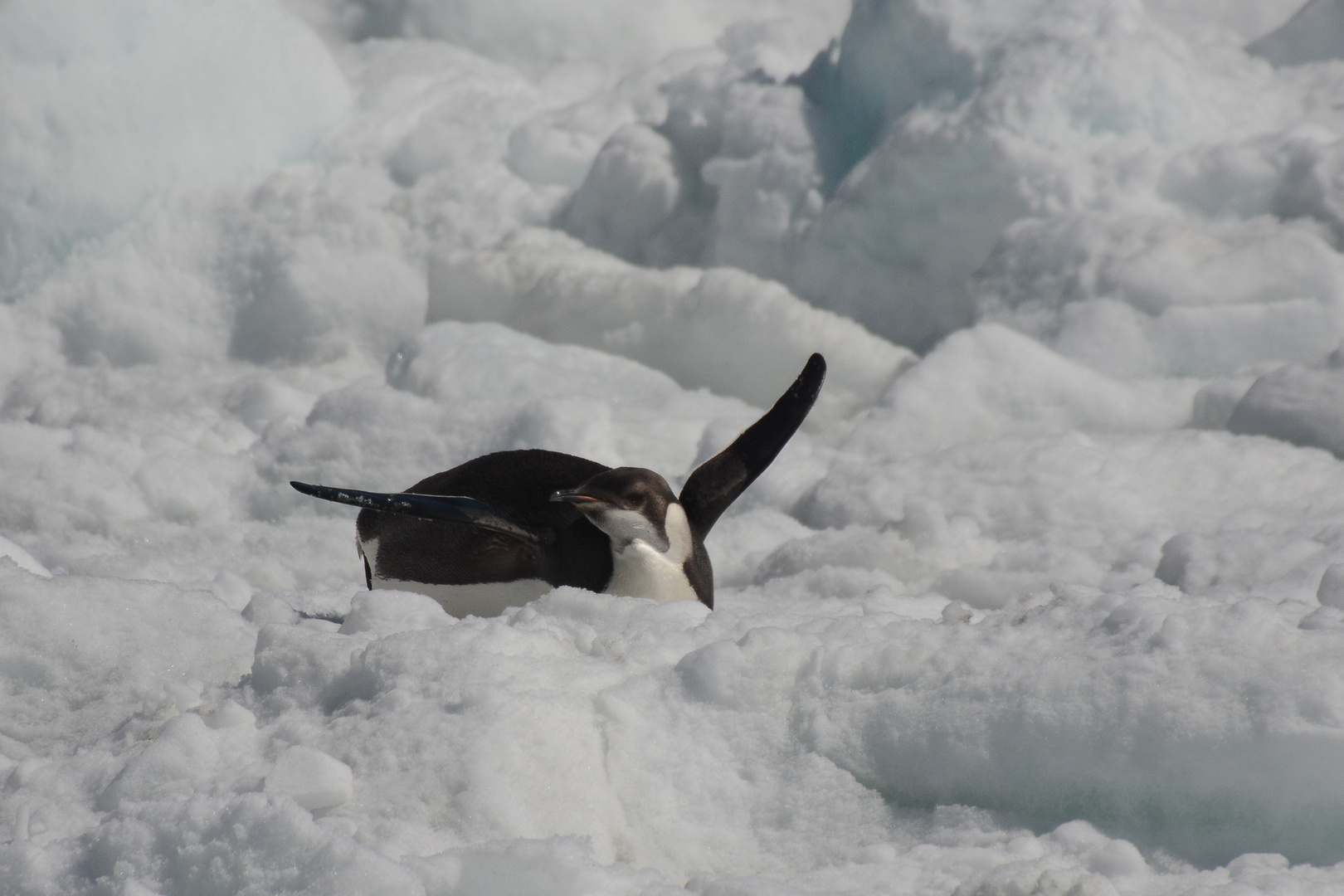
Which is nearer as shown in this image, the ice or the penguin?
the ice

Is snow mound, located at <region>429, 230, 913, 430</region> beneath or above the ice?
beneath

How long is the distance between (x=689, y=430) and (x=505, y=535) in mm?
1957

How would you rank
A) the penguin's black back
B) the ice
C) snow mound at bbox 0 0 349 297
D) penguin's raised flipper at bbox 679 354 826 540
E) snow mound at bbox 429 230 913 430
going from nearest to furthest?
the ice < the penguin's black back < penguin's raised flipper at bbox 679 354 826 540 < snow mound at bbox 429 230 913 430 < snow mound at bbox 0 0 349 297

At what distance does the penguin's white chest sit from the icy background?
31 centimetres

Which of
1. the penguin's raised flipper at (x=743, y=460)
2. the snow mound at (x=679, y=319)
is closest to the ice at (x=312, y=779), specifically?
the penguin's raised flipper at (x=743, y=460)

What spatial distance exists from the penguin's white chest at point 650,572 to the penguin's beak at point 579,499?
0.12 meters

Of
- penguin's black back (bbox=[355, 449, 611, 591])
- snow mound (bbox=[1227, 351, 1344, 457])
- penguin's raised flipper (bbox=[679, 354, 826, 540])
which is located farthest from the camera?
snow mound (bbox=[1227, 351, 1344, 457])

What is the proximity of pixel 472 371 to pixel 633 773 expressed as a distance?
11.1 feet

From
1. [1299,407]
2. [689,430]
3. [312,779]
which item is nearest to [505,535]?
[312,779]

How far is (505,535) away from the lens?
2428mm

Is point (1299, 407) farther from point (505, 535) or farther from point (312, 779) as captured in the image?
point (312, 779)

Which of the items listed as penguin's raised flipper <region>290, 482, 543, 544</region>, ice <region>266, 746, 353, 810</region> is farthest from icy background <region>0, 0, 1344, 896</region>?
penguin's raised flipper <region>290, 482, 543, 544</region>

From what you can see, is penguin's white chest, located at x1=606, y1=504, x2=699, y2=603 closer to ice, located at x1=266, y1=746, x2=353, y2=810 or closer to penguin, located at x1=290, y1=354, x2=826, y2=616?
penguin, located at x1=290, y1=354, x2=826, y2=616

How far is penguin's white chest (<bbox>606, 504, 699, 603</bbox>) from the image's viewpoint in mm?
2305
